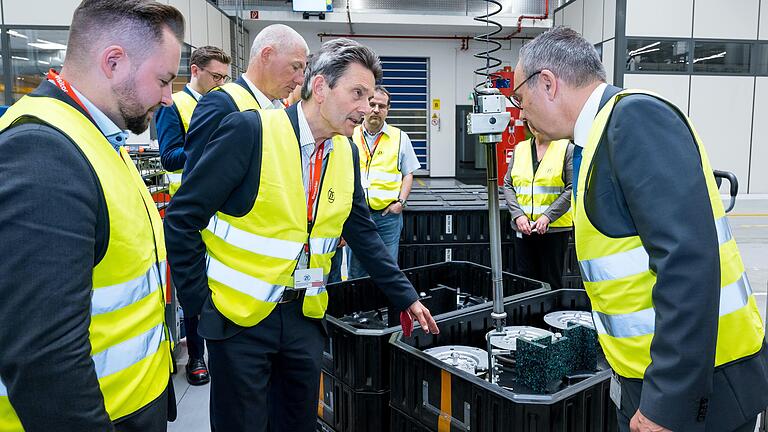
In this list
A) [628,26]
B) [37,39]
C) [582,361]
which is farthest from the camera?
[628,26]

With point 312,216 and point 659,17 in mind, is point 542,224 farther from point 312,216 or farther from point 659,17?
point 659,17

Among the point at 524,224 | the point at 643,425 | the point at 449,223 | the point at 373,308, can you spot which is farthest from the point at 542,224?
the point at 643,425

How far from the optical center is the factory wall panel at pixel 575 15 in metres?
11.8

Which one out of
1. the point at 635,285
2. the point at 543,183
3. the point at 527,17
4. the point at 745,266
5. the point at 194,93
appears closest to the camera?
the point at 635,285

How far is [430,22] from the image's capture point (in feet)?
41.2

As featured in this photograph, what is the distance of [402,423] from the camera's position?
1.97 metres

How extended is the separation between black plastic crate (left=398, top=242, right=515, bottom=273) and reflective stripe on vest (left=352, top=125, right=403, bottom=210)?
42 cm

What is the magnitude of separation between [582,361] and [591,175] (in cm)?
93

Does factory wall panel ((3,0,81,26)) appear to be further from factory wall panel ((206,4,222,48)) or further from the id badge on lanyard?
the id badge on lanyard

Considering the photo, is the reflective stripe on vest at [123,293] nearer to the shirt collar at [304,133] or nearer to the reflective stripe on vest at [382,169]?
the shirt collar at [304,133]

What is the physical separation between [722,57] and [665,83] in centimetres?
120

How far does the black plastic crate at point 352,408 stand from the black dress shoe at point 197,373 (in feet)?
4.10

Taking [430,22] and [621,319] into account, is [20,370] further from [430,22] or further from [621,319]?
[430,22]

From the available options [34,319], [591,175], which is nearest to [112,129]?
[34,319]
